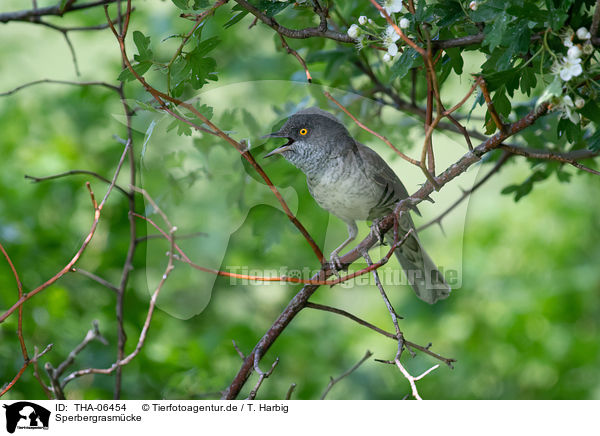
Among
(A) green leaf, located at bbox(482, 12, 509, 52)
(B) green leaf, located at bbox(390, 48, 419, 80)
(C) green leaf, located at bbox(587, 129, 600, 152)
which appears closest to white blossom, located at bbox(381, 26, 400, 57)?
(B) green leaf, located at bbox(390, 48, 419, 80)

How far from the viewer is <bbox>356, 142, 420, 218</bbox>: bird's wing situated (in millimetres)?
1021

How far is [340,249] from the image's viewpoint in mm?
1069

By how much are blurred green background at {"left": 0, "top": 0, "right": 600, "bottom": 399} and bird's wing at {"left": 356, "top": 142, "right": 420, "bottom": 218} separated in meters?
0.03

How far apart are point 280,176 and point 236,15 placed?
0.29m

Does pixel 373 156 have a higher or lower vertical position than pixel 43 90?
lower

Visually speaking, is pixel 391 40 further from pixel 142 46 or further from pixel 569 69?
pixel 142 46

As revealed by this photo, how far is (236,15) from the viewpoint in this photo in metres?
0.96

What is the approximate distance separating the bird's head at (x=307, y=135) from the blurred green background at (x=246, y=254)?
0.14ft

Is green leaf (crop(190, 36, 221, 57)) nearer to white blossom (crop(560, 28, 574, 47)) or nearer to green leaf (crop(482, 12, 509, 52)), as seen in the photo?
green leaf (crop(482, 12, 509, 52))

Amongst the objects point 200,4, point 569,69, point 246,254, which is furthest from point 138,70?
point 246,254

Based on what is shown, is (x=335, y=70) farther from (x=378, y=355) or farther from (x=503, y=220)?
(x=503, y=220)

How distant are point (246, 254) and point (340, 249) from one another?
706mm

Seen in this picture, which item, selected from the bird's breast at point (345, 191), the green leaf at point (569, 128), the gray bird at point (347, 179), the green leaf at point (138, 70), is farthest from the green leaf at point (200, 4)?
the green leaf at point (569, 128)

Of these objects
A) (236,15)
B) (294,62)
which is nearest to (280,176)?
(236,15)
